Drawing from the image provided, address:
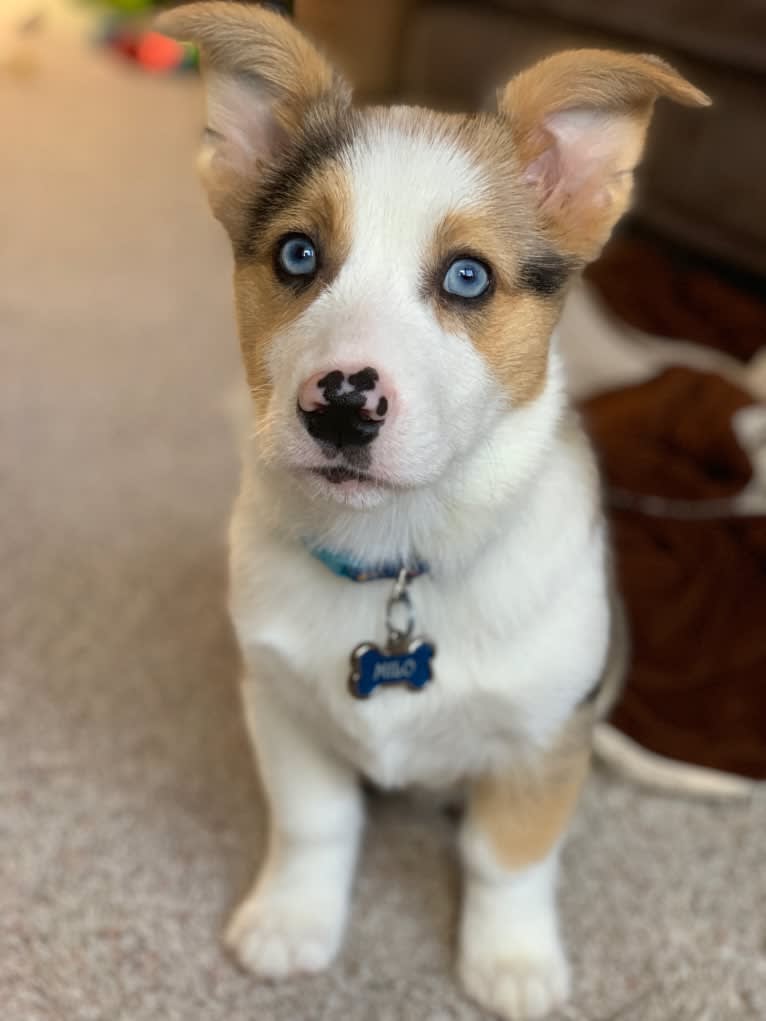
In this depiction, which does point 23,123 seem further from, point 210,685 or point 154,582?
point 210,685

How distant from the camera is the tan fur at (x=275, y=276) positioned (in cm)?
128

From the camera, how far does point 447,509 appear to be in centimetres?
140

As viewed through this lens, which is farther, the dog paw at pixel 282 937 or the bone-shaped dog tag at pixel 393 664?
the dog paw at pixel 282 937

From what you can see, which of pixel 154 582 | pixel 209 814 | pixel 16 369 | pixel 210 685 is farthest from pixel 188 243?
pixel 209 814

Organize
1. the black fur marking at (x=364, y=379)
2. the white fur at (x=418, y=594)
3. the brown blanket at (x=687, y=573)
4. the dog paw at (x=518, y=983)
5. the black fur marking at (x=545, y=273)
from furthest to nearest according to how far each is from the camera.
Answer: the brown blanket at (x=687, y=573) → the dog paw at (x=518, y=983) → the black fur marking at (x=545, y=273) → the white fur at (x=418, y=594) → the black fur marking at (x=364, y=379)

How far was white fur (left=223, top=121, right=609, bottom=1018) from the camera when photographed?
1252mm

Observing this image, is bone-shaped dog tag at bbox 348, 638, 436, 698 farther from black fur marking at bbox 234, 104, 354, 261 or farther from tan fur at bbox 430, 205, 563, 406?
black fur marking at bbox 234, 104, 354, 261

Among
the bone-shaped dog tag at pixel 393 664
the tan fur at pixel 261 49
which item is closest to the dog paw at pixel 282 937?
the bone-shaped dog tag at pixel 393 664

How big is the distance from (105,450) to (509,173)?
1.66m

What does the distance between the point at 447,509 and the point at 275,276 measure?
37 centimetres

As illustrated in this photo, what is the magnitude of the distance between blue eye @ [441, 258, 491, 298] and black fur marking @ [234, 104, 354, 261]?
22 centimetres

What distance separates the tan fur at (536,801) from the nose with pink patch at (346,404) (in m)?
0.59

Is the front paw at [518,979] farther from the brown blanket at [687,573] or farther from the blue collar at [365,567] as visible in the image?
the blue collar at [365,567]

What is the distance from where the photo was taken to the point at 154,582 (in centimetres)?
230
